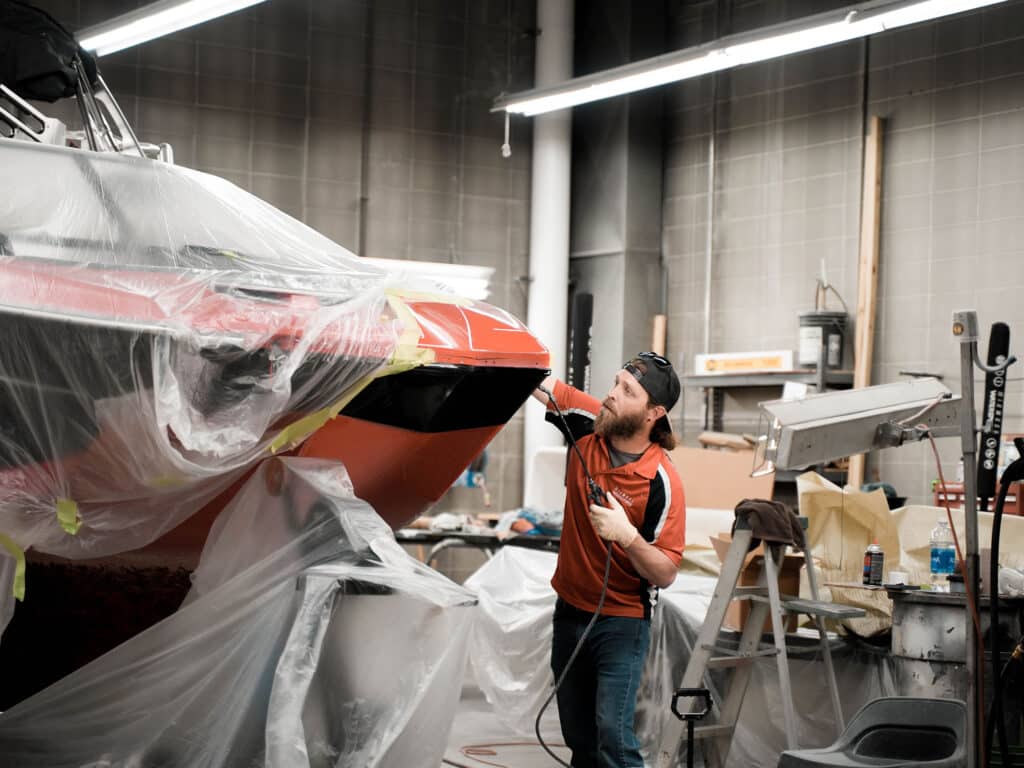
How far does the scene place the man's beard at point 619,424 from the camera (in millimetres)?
3164

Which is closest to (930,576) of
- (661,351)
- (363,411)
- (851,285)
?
(363,411)

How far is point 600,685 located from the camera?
9.68 feet

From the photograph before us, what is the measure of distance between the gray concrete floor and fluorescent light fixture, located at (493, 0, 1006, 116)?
3430 millimetres

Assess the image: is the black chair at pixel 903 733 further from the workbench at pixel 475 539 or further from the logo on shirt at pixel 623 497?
the workbench at pixel 475 539

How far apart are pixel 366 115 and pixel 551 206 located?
1.38m

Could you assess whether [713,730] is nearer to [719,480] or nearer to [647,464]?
[647,464]

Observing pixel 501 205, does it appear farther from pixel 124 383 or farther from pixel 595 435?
pixel 124 383

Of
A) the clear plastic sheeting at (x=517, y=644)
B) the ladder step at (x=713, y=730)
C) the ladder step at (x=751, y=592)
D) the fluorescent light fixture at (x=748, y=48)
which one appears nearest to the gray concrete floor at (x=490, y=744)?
the clear plastic sheeting at (x=517, y=644)

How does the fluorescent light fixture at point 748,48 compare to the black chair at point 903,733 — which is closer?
the black chair at point 903,733

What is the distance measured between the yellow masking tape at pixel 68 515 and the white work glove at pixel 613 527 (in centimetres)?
114

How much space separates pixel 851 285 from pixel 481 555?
9.62 ft

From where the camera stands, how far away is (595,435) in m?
3.27

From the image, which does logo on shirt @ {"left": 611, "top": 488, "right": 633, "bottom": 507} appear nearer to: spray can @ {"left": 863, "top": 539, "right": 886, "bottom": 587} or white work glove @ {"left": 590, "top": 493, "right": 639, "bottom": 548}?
white work glove @ {"left": 590, "top": 493, "right": 639, "bottom": 548}

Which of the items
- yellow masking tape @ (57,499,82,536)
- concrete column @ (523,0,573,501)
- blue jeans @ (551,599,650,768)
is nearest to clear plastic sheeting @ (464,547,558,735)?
blue jeans @ (551,599,650,768)
